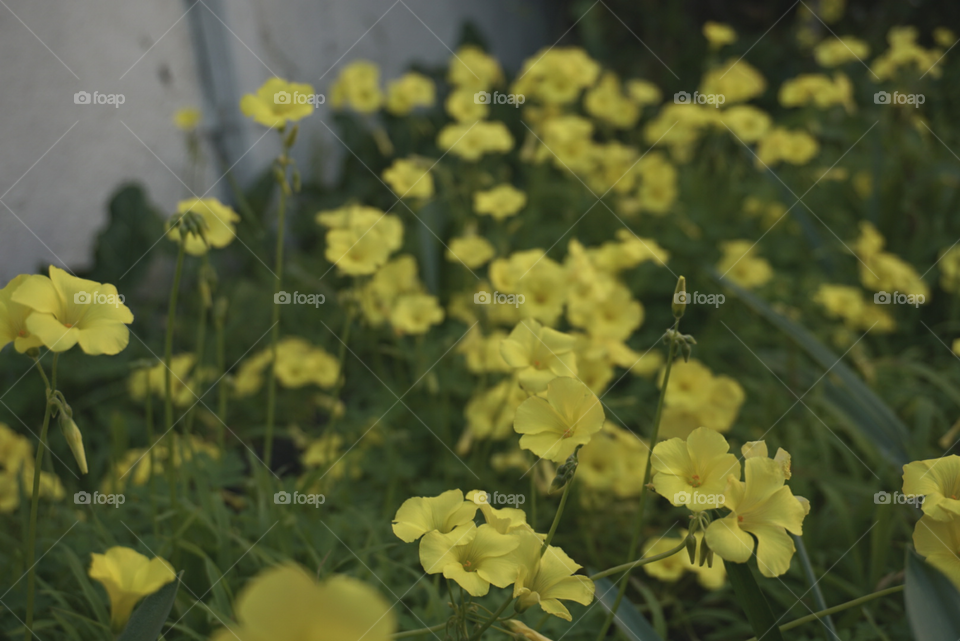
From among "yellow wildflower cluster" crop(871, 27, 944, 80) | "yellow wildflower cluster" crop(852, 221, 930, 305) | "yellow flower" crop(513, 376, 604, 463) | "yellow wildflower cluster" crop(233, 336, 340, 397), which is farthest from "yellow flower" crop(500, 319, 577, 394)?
"yellow wildflower cluster" crop(871, 27, 944, 80)

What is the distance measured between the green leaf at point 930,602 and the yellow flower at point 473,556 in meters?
0.59

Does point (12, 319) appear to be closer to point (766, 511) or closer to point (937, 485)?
point (766, 511)

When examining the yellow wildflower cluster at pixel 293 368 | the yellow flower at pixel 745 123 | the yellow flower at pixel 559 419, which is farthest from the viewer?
the yellow flower at pixel 745 123

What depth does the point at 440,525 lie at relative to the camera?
0.93 m

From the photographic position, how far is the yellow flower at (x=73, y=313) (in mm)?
855

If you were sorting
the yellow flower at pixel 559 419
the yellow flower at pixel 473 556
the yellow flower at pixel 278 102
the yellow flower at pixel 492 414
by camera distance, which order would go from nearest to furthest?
the yellow flower at pixel 473 556 < the yellow flower at pixel 559 419 < the yellow flower at pixel 278 102 < the yellow flower at pixel 492 414

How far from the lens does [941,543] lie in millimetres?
887

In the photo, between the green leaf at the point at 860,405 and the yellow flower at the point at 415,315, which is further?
the yellow flower at the point at 415,315

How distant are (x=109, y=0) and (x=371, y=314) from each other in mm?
1498

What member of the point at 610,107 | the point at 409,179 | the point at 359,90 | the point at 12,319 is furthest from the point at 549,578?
the point at 610,107

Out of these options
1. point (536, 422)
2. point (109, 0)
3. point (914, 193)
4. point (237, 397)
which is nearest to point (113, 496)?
point (237, 397)

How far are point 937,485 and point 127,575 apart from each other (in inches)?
42.2

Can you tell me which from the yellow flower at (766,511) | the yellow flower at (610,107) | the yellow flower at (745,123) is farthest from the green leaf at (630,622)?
the yellow flower at (610,107)

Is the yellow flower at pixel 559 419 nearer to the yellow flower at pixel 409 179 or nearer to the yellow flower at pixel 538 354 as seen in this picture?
the yellow flower at pixel 538 354
